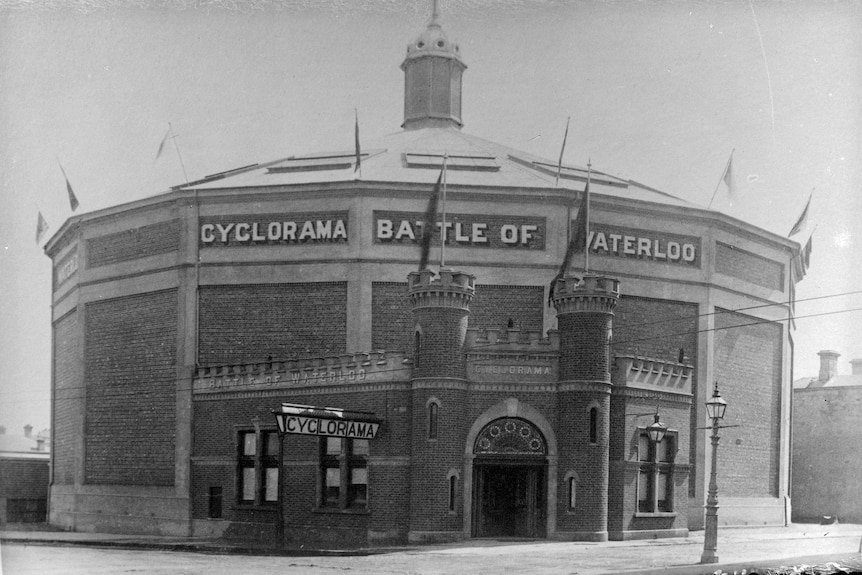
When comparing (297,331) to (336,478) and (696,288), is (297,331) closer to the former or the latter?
(336,478)

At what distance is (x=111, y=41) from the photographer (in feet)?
92.7

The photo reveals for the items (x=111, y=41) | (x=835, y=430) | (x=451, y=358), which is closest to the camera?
(x=111, y=41)

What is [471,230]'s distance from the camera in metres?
42.1

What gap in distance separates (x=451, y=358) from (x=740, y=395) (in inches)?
657

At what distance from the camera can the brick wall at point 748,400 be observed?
45.3 metres

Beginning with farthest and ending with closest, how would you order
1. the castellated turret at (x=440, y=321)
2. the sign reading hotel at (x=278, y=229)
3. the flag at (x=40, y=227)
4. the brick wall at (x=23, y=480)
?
the brick wall at (x=23, y=480) → the flag at (x=40, y=227) → the sign reading hotel at (x=278, y=229) → the castellated turret at (x=440, y=321)

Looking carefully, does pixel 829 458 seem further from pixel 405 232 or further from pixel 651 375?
pixel 405 232

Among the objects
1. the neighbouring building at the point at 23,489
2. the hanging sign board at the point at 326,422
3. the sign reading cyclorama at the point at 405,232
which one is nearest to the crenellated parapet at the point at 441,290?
the hanging sign board at the point at 326,422

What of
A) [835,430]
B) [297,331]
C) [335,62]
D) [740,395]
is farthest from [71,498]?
[835,430]

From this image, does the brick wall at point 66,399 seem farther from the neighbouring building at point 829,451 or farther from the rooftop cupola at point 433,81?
the neighbouring building at point 829,451

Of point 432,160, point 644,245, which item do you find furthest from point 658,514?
point 432,160

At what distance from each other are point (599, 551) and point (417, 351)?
319 inches

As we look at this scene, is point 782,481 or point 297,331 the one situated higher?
point 297,331

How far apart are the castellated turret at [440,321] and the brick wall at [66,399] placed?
17312 millimetres
